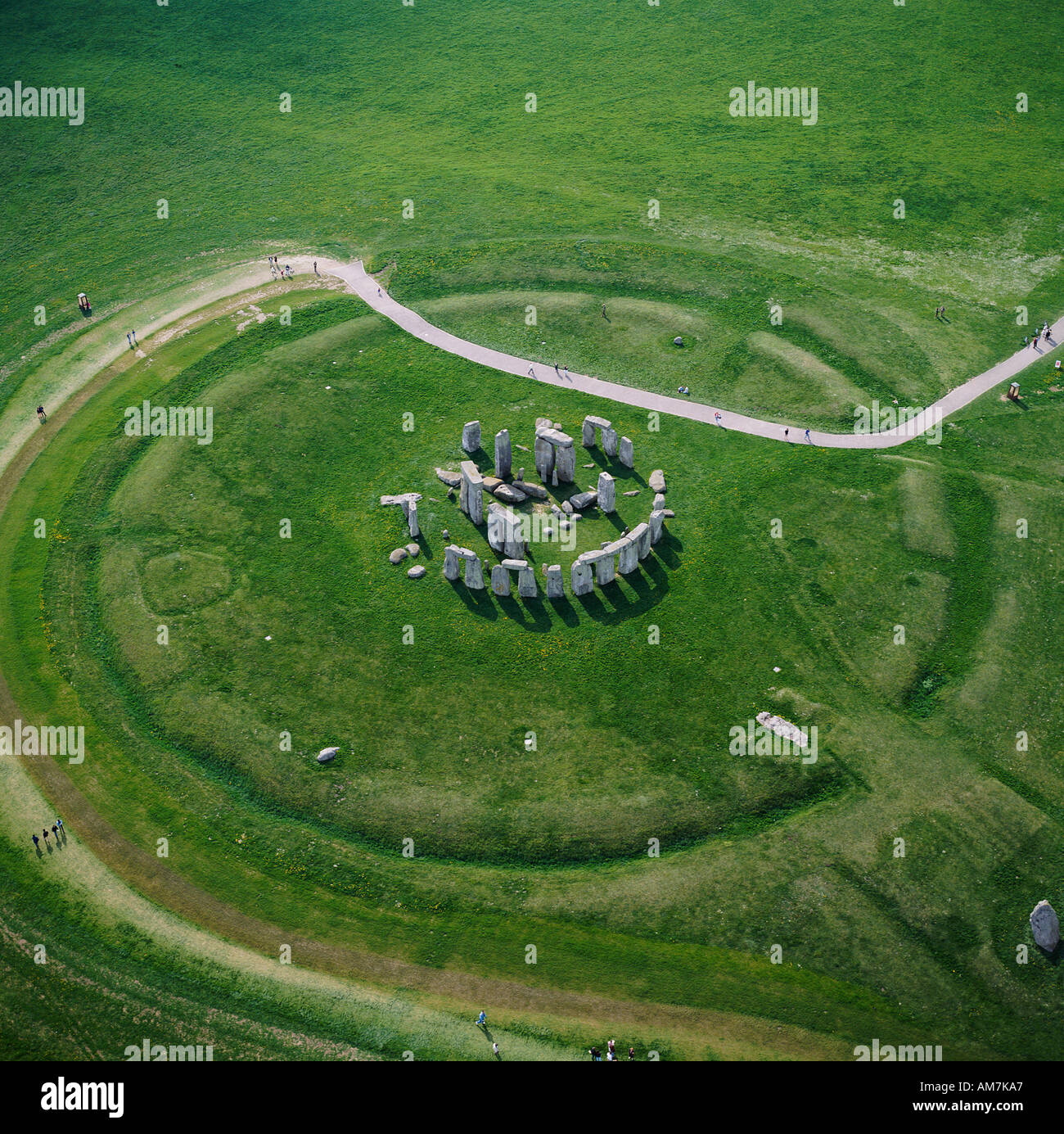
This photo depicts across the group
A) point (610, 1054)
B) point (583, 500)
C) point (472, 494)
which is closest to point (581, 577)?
point (583, 500)

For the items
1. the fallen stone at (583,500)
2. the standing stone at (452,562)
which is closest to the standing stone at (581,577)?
the fallen stone at (583,500)

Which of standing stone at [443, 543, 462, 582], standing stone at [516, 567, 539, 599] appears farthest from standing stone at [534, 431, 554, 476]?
standing stone at [516, 567, 539, 599]

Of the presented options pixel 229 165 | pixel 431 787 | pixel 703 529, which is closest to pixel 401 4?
pixel 229 165

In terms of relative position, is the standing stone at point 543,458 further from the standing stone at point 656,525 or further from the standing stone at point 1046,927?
the standing stone at point 1046,927

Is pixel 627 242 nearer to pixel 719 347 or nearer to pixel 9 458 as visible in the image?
pixel 719 347

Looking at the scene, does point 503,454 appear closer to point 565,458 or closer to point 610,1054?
point 565,458
